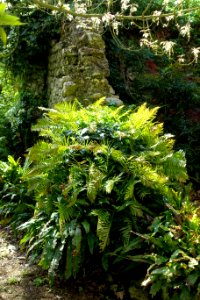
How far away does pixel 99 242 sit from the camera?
324 centimetres

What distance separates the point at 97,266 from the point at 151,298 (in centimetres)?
65

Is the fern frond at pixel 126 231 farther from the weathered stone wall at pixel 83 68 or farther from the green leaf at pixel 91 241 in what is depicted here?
the weathered stone wall at pixel 83 68

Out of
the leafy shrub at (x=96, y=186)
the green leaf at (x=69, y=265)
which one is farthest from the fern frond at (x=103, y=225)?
the green leaf at (x=69, y=265)

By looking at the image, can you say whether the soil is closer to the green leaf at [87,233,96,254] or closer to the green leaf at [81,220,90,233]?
the green leaf at [87,233,96,254]

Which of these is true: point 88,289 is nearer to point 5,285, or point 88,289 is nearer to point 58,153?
point 5,285

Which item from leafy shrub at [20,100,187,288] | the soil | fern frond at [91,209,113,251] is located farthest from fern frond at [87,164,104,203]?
the soil

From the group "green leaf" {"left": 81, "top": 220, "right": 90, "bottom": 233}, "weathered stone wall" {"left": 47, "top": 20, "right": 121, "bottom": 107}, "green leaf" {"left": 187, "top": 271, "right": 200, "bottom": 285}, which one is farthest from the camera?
"weathered stone wall" {"left": 47, "top": 20, "right": 121, "bottom": 107}

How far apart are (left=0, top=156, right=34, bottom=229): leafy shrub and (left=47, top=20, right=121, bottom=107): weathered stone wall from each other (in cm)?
143

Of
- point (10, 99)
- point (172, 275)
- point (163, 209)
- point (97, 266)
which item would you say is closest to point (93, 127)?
point (163, 209)

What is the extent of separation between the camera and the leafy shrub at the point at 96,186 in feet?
10.5

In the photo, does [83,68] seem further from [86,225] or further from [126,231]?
[126,231]

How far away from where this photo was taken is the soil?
323 centimetres

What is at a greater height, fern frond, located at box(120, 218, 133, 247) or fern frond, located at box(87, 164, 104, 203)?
fern frond, located at box(87, 164, 104, 203)

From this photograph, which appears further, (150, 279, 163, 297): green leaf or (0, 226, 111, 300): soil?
(0, 226, 111, 300): soil
